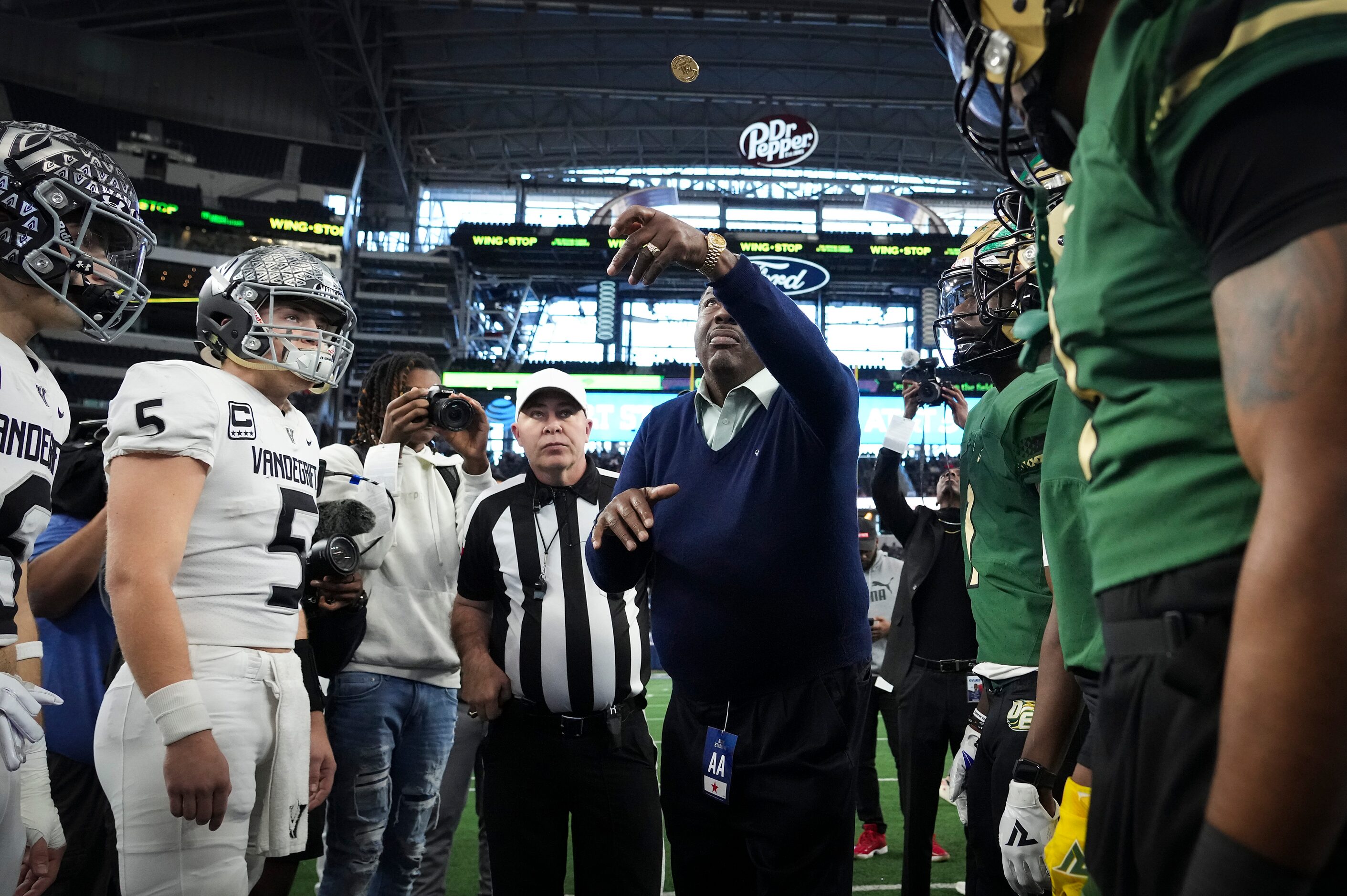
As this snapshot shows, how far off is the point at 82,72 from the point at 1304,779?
3267 cm

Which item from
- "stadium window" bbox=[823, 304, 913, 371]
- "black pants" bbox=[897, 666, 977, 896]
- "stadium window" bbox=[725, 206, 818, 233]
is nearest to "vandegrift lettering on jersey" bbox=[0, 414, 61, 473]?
"black pants" bbox=[897, 666, 977, 896]

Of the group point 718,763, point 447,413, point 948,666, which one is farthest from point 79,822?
point 948,666

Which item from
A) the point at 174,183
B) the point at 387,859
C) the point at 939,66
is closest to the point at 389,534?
the point at 387,859

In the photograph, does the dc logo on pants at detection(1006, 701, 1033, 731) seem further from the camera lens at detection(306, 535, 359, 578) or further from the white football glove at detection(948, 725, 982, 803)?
the camera lens at detection(306, 535, 359, 578)

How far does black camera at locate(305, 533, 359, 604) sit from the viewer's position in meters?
2.81

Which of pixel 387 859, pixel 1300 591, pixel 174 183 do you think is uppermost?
pixel 174 183

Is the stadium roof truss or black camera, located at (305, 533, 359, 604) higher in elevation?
the stadium roof truss

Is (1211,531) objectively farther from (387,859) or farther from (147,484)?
(387,859)

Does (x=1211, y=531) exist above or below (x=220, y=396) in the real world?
below

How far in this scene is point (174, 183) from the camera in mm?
26688

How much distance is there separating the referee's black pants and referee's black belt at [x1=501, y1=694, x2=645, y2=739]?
610 mm

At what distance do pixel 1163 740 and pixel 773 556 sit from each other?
1398 millimetres

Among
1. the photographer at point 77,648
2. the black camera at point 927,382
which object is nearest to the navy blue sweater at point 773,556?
the photographer at point 77,648

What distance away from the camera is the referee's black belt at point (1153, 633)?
2.80 feet
